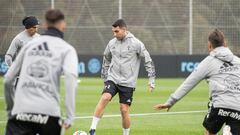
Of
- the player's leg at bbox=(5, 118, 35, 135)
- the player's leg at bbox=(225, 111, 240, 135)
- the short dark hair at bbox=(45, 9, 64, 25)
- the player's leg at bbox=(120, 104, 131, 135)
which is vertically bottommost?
the player's leg at bbox=(120, 104, 131, 135)

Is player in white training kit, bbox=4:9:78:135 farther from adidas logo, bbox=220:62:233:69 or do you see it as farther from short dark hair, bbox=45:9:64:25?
adidas logo, bbox=220:62:233:69

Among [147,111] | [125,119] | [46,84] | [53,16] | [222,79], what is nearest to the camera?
[46,84]

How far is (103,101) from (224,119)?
4.42 meters

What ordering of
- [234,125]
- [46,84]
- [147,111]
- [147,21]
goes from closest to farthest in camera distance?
[46,84] → [234,125] → [147,111] → [147,21]

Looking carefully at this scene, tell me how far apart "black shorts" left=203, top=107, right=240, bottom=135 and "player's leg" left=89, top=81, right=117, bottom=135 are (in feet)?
13.1

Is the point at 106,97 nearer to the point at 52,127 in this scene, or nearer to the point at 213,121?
the point at 213,121

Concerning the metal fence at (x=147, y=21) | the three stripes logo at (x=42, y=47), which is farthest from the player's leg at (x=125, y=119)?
the metal fence at (x=147, y=21)

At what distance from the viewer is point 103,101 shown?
15.1 metres

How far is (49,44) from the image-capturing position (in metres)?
8.66

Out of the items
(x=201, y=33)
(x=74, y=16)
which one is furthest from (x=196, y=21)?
(x=74, y=16)

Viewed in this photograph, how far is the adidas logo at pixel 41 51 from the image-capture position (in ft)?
28.2

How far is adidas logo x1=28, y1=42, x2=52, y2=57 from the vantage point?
28.2 feet

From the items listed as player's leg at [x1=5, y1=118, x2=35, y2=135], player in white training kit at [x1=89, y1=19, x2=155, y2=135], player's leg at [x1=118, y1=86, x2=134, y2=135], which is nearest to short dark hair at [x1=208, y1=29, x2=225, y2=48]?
player's leg at [x1=5, y1=118, x2=35, y2=135]

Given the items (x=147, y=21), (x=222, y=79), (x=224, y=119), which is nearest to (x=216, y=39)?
(x=222, y=79)
